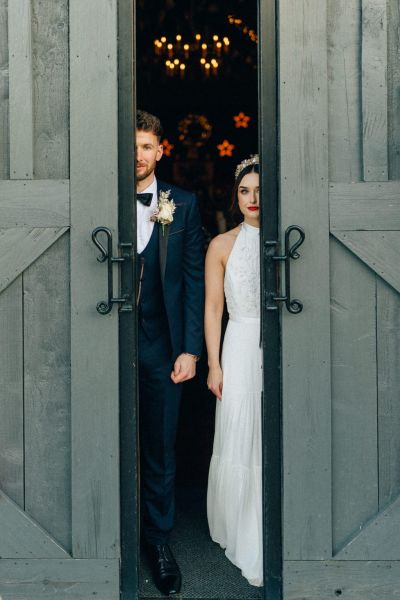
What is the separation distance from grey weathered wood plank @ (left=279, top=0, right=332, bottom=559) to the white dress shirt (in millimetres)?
754

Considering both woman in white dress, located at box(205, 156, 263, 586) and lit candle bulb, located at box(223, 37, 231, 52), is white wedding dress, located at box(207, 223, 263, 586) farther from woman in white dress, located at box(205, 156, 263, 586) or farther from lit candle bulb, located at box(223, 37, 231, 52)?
lit candle bulb, located at box(223, 37, 231, 52)

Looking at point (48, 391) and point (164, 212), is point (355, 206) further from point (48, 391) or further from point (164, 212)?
point (48, 391)

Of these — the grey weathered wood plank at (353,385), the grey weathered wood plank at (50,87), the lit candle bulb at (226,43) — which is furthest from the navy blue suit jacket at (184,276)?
the lit candle bulb at (226,43)

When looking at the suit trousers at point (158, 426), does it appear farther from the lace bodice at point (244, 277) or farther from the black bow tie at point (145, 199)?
the black bow tie at point (145, 199)

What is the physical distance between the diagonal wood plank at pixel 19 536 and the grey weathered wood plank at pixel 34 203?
1197 millimetres

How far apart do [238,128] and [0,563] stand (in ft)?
19.1

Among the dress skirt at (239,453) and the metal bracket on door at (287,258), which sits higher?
the metal bracket on door at (287,258)

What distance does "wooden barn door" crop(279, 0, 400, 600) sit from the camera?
3.08 m

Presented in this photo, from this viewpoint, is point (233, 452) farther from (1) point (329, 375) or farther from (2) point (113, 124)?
(2) point (113, 124)

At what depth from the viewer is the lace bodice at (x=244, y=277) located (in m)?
3.55

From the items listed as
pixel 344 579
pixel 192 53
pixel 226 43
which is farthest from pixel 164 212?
pixel 192 53

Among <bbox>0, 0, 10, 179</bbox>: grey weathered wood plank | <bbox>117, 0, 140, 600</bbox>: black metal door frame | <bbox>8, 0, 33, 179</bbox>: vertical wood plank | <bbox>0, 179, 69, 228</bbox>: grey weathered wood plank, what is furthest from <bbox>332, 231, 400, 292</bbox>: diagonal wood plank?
Answer: <bbox>0, 0, 10, 179</bbox>: grey weathered wood plank

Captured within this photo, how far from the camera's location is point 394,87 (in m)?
3.11

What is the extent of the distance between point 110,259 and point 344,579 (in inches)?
67.1
